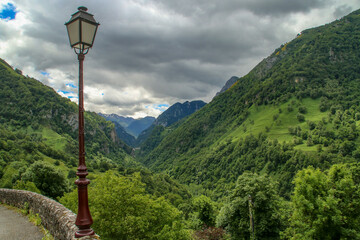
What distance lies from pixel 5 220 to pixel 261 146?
634 feet

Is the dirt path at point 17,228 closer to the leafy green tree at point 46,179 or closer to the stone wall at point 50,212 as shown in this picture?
the stone wall at point 50,212

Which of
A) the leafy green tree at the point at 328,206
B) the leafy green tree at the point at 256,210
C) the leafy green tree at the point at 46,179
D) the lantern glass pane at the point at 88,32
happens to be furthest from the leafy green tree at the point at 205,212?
the lantern glass pane at the point at 88,32

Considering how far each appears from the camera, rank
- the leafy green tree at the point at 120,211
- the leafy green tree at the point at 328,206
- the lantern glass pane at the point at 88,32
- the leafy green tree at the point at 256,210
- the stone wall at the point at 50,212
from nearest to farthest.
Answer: the lantern glass pane at the point at 88,32
the stone wall at the point at 50,212
the leafy green tree at the point at 120,211
the leafy green tree at the point at 328,206
the leafy green tree at the point at 256,210

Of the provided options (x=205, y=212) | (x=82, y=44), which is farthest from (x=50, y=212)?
(x=205, y=212)

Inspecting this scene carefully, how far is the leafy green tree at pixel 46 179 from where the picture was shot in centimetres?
4481

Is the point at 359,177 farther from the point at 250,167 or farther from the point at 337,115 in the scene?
the point at 337,115

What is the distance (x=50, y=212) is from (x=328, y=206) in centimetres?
2379

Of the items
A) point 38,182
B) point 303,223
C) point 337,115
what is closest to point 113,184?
point 303,223

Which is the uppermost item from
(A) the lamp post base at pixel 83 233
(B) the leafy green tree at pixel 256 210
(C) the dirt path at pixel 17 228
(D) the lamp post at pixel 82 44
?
(D) the lamp post at pixel 82 44

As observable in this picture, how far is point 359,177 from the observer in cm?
2686

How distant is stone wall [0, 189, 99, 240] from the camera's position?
9641 mm

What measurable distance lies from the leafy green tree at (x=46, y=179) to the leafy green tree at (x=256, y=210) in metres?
34.2

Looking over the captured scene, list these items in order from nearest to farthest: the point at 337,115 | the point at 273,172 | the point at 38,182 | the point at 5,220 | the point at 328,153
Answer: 1. the point at 5,220
2. the point at 38,182
3. the point at 328,153
4. the point at 273,172
5. the point at 337,115

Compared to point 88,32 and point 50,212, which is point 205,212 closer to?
point 50,212
